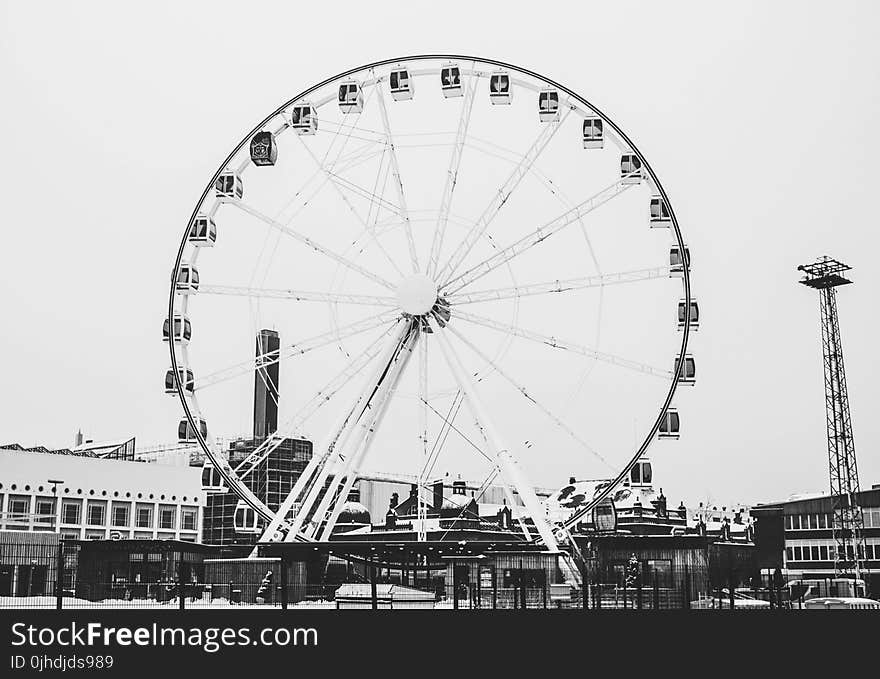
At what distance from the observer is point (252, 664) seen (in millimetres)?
21906

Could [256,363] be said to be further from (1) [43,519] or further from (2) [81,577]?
(1) [43,519]

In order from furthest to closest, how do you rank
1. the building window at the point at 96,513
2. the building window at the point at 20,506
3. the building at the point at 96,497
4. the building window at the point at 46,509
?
the building window at the point at 96,513 → the building window at the point at 46,509 → the building at the point at 96,497 → the building window at the point at 20,506

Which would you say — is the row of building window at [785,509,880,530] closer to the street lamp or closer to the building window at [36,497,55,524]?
the street lamp

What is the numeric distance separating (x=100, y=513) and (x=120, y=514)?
155 cm

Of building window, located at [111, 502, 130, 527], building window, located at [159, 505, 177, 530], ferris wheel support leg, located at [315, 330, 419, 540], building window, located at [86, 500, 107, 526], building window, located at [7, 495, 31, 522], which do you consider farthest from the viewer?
building window, located at [159, 505, 177, 530]

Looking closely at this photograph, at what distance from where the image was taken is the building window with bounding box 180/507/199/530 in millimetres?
86312

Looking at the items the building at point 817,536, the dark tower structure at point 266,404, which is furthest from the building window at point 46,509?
the building at point 817,536

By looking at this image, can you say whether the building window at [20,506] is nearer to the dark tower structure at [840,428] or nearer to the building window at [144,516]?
the building window at [144,516]

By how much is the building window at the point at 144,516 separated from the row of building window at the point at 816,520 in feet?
153

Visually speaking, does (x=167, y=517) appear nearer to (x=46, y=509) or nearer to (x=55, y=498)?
(x=55, y=498)

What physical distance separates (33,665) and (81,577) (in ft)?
75.2

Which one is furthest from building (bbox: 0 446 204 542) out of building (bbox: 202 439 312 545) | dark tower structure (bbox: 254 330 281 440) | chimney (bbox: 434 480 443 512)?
chimney (bbox: 434 480 443 512)

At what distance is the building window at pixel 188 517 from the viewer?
283ft

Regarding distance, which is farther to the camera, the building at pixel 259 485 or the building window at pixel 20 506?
the building at pixel 259 485
